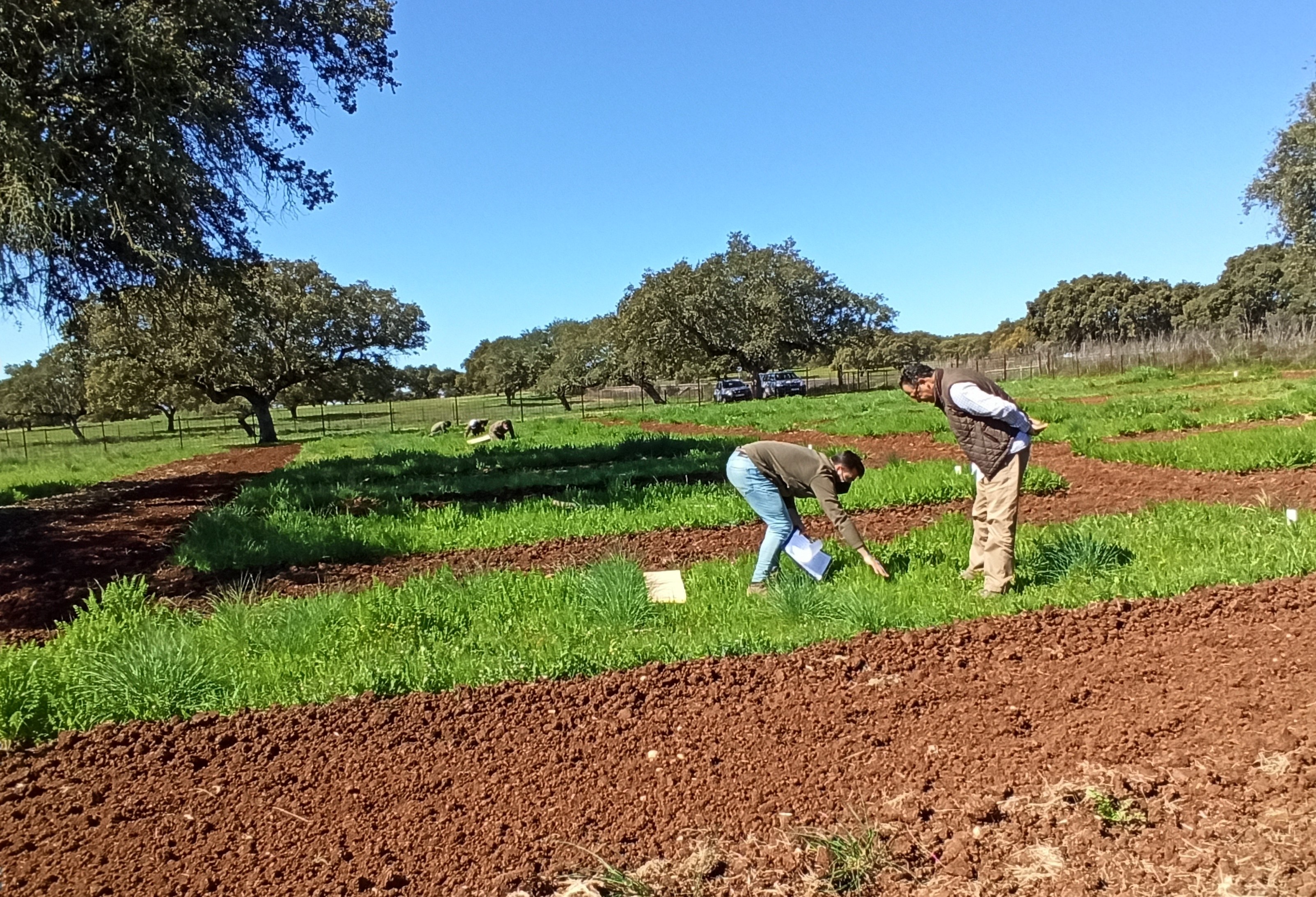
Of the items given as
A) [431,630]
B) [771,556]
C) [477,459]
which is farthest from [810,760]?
[477,459]

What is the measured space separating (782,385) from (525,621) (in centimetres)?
4807

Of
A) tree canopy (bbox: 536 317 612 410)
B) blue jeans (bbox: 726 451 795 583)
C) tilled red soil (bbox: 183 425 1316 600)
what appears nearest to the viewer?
blue jeans (bbox: 726 451 795 583)

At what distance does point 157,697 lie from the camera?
13.6ft

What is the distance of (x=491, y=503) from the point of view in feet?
34.3

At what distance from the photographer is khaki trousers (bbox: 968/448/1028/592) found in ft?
16.6

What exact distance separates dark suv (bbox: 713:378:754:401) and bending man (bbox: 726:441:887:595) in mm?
43874

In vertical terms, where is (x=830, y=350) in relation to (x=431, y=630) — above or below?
above

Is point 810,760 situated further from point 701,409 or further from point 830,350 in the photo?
point 830,350

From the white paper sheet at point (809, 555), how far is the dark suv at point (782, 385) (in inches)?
1780

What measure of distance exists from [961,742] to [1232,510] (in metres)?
4.88

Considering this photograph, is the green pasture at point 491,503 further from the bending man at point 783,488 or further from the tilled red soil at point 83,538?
the bending man at point 783,488

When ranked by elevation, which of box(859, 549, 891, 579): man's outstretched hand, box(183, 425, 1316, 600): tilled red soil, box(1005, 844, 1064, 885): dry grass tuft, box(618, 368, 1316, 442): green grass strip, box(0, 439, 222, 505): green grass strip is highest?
box(0, 439, 222, 505): green grass strip

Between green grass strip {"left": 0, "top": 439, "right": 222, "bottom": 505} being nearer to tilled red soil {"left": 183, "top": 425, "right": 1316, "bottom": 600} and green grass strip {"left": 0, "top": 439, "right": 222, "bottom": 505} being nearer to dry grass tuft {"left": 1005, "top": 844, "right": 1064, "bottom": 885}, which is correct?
tilled red soil {"left": 183, "top": 425, "right": 1316, "bottom": 600}

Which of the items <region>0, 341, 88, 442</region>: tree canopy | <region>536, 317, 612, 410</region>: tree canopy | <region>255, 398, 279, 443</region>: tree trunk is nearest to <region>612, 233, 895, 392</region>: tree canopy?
<region>536, 317, 612, 410</region>: tree canopy
